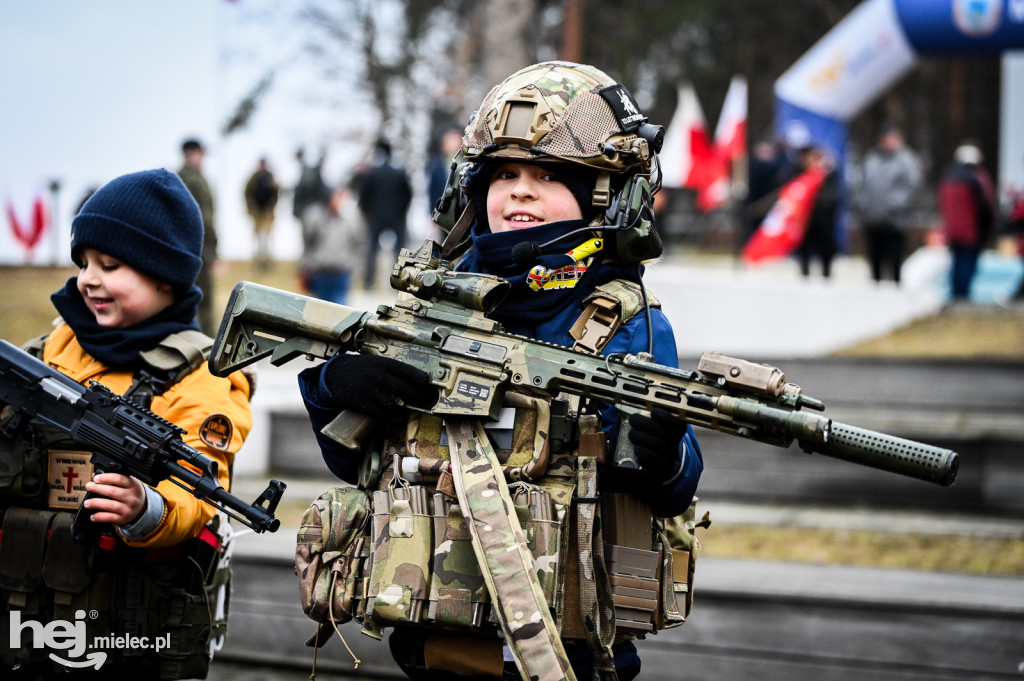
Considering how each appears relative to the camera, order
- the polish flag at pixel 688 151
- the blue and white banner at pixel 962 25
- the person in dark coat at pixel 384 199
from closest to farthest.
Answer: the blue and white banner at pixel 962 25 → the person in dark coat at pixel 384 199 → the polish flag at pixel 688 151

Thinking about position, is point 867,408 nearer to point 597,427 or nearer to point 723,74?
point 597,427

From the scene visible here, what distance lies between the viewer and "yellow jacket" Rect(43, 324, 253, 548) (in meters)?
3.40

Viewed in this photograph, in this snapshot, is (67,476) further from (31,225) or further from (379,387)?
(31,225)

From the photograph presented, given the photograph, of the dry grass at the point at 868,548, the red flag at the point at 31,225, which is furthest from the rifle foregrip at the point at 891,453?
the red flag at the point at 31,225

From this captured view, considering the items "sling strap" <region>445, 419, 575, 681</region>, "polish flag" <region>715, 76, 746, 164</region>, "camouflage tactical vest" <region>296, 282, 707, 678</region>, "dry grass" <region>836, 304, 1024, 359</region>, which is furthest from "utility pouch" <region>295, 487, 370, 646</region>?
"polish flag" <region>715, 76, 746, 164</region>

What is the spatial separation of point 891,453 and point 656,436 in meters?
0.54

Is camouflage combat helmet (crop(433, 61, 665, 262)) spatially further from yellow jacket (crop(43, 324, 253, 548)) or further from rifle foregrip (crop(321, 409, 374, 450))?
yellow jacket (crop(43, 324, 253, 548))

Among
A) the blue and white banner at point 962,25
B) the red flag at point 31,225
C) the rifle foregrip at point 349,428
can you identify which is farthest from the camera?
the red flag at point 31,225

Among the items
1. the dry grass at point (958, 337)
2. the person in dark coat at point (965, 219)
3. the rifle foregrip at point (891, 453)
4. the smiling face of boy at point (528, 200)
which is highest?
the person in dark coat at point (965, 219)

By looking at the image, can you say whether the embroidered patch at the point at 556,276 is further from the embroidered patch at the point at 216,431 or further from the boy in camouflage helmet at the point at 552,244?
the embroidered patch at the point at 216,431

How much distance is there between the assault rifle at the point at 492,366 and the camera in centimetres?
270

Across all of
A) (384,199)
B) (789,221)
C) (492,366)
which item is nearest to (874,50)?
(789,221)

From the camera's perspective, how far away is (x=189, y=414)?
3.51m

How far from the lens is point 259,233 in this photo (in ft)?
69.2
